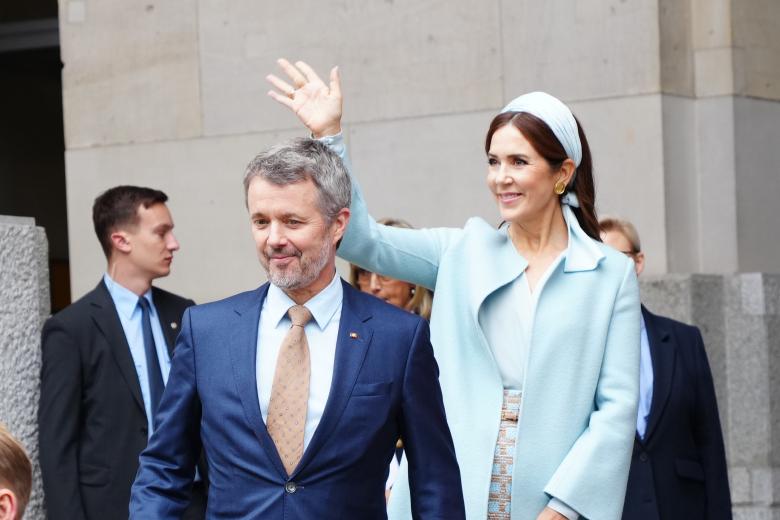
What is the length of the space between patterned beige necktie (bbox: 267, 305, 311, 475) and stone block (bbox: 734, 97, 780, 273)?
14.6ft

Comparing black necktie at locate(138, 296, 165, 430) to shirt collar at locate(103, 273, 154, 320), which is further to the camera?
shirt collar at locate(103, 273, 154, 320)

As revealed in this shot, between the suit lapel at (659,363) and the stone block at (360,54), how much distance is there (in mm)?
2151

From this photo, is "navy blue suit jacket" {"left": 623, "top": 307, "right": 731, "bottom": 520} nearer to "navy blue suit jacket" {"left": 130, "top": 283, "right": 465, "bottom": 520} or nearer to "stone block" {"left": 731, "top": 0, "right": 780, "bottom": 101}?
"navy blue suit jacket" {"left": 130, "top": 283, "right": 465, "bottom": 520}

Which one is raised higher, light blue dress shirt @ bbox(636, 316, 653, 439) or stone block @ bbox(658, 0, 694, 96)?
stone block @ bbox(658, 0, 694, 96)

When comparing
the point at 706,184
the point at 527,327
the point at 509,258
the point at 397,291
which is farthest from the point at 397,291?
the point at 527,327

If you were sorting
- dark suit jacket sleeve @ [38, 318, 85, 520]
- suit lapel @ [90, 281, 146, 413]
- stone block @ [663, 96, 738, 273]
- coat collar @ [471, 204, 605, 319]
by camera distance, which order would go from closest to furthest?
coat collar @ [471, 204, 605, 319], dark suit jacket sleeve @ [38, 318, 85, 520], suit lapel @ [90, 281, 146, 413], stone block @ [663, 96, 738, 273]

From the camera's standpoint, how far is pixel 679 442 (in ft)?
18.4

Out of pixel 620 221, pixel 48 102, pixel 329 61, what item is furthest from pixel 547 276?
pixel 48 102

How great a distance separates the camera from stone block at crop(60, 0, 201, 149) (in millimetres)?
8242

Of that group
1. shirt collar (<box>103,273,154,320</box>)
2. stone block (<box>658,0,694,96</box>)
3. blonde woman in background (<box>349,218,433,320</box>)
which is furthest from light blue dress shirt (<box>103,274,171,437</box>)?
stone block (<box>658,0,694,96</box>)

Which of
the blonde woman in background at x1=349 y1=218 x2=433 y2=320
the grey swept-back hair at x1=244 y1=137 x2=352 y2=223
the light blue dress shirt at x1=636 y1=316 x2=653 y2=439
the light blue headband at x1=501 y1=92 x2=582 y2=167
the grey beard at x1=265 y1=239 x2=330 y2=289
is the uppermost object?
the light blue headband at x1=501 y1=92 x2=582 y2=167

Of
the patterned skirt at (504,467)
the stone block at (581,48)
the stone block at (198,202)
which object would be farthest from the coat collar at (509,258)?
the stone block at (198,202)

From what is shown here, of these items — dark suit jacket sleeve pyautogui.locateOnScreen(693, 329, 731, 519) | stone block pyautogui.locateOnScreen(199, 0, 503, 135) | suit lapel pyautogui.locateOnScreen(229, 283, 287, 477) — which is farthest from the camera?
stone block pyautogui.locateOnScreen(199, 0, 503, 135)

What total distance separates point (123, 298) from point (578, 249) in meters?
2.54
